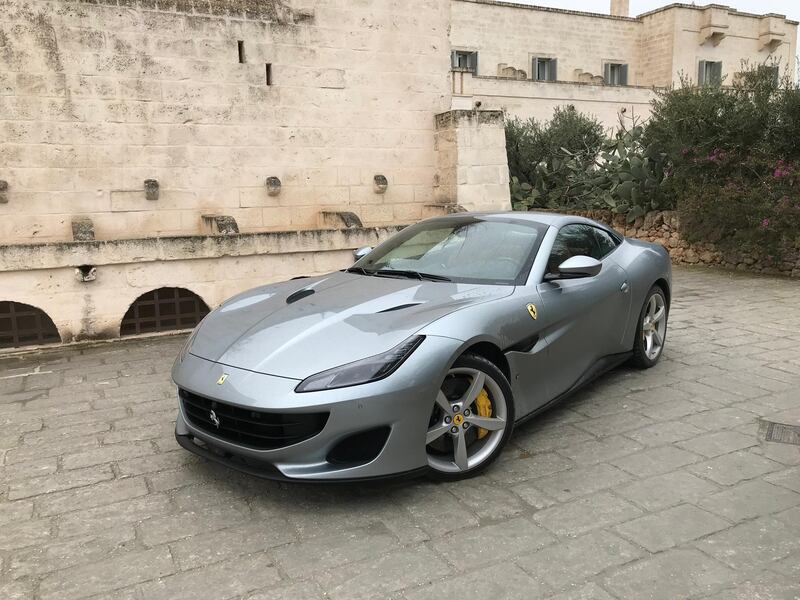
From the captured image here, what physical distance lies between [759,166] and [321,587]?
993 centimetres

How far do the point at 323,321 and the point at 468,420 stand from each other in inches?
34.9

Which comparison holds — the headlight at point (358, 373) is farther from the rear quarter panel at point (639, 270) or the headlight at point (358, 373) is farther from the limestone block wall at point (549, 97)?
the limestone block wall at point (549, 97)

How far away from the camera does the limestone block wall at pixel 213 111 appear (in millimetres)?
7102

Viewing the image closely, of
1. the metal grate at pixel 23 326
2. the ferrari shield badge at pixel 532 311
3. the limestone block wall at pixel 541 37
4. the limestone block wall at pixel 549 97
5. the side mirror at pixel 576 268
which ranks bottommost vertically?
the metal grate at pixel 23 326

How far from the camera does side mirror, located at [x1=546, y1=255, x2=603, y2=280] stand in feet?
12.7

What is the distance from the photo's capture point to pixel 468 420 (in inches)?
129

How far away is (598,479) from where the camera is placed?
3348 millimetres

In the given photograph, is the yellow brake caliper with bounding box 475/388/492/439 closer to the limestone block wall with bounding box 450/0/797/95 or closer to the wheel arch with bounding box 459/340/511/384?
the wheel arch with bounding box 459/340/511/384

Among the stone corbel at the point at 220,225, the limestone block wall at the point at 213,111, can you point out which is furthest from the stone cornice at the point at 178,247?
the limestone block wall at the point at 213,111

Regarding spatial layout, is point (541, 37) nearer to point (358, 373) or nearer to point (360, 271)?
point (360, 271)

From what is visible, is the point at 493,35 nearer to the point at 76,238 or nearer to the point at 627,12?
the point at 627,12

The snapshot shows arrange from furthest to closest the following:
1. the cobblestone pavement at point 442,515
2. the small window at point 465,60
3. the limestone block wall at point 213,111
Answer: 1. the small window at point 465,60
2. the limestone block wall at point 213,111
3. the cobblestone pavement at point 442,515

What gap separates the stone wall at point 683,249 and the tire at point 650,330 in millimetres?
5692

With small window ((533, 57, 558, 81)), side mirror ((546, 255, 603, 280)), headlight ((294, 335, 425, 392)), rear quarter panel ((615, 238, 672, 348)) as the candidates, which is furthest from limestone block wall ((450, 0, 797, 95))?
headlight ((294, 335, 425, 392))
